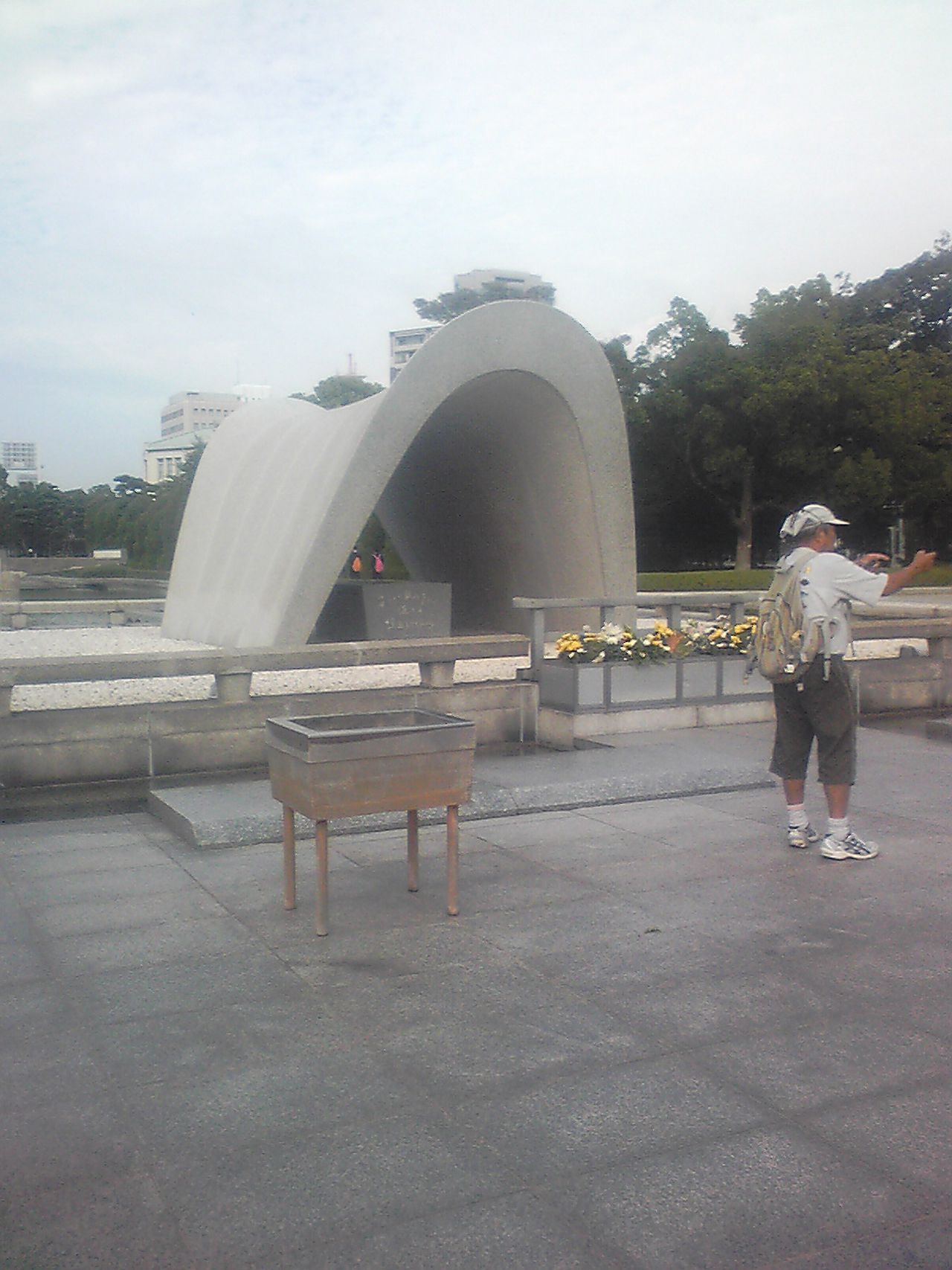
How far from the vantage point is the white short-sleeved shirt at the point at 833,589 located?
6145mm

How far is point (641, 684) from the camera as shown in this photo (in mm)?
11297

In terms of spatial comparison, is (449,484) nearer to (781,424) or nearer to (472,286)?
(781,424)

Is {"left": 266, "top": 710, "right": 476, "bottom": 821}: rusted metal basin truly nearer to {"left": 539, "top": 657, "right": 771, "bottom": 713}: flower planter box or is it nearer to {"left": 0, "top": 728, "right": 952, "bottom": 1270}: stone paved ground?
{"left": 0, "top": 728, "right": 952, "bottom": 1270}: stone paved ground

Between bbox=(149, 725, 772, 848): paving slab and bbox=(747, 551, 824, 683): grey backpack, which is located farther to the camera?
bbox=(149, 725, 772, 848): paving slab

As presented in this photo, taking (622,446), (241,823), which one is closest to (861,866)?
(241,823)

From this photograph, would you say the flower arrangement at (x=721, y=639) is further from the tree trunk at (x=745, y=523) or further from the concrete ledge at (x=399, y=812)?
the tree trunk at (x=745, y=523)

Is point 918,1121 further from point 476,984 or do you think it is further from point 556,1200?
point 476,984

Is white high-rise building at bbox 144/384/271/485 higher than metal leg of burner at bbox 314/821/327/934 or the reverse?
higher

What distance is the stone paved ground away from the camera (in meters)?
2.93

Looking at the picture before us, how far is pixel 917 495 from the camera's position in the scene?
125 ft

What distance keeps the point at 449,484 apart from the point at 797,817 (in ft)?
50.2

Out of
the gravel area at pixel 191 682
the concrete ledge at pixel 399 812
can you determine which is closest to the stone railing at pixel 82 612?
the gravel area at pixel 191 682

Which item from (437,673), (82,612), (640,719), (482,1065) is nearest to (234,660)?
(437,673)

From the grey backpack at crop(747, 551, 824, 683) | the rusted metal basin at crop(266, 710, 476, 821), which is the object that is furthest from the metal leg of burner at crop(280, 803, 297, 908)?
the grey backpack at crop(747, 551, 824, 683)
